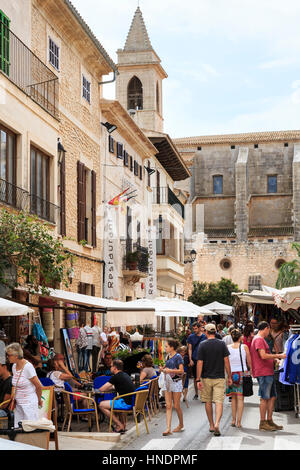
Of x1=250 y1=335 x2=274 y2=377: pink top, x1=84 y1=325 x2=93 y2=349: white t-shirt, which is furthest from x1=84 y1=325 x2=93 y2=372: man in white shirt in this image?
x1=250 y1=335 x2=274 y2=377: pink top

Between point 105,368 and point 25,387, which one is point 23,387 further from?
point 105,368

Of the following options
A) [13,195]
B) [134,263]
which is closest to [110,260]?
[134,263]

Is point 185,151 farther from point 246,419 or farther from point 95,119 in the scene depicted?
point 246,419

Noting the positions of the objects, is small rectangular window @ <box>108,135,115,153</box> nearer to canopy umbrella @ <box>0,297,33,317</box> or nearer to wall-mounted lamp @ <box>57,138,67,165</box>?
wall-mounted lamp @ <box>57,138,67,165</box>

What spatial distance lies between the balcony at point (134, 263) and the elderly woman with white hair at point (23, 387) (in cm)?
1935

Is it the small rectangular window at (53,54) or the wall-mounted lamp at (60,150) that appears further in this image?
the small rectangular window at (53,54)

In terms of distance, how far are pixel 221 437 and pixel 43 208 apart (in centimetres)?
850

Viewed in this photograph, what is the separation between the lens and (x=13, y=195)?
50.7 ft

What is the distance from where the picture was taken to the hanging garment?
12484mm

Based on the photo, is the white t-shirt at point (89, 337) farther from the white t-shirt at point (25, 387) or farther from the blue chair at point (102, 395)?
the white t-shirt at point (25, 387)

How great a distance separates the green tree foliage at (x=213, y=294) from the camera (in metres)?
56.6

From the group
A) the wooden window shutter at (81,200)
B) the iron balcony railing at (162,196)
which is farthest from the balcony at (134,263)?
the iron balcony railing at (162,196)

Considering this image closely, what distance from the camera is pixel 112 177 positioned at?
27.4m
